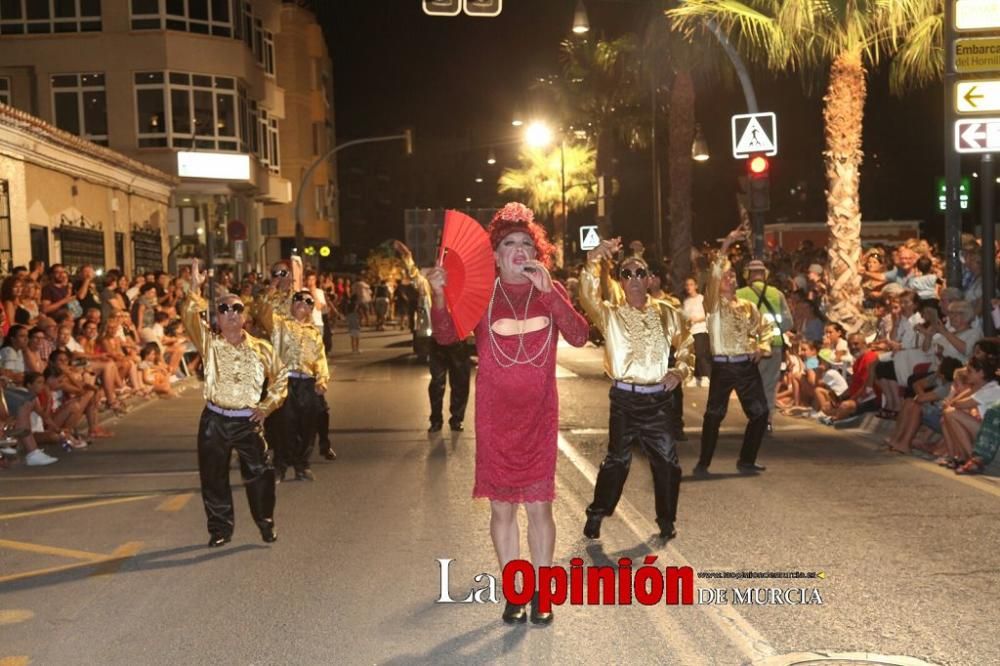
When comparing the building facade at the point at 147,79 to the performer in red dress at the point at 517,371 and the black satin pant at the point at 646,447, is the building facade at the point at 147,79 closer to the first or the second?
the black satin pant at the point at 646,447

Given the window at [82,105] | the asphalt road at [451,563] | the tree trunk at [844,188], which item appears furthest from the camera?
the window at [82,105]

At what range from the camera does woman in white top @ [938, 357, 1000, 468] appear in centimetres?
1159

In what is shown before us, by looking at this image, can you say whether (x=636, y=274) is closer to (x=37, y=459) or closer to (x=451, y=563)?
(x=451, y=563)

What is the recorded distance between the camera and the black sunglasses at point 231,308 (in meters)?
8.62

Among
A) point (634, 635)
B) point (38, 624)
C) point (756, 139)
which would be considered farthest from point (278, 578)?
point (756, 139)

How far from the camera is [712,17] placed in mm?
21734

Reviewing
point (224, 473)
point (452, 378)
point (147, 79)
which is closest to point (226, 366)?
point (224, 473)

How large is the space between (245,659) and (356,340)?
25.9m

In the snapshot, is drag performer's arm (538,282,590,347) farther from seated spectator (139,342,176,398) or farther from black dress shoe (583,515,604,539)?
seated spectator (139,342,176,398)

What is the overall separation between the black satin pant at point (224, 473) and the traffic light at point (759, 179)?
13.2 meters

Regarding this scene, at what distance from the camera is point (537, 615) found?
6.58 m

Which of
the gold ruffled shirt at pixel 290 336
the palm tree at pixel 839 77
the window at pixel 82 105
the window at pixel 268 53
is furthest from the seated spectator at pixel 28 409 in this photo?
the window at pixel 268 53

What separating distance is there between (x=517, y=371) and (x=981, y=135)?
9452mm

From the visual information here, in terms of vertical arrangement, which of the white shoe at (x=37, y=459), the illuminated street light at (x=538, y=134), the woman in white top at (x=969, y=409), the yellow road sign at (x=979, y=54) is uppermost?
the illuminated street light at (x=538, y=134)
